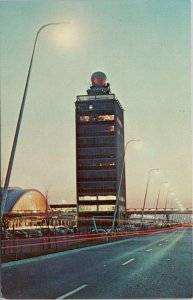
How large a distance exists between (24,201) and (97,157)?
3771cm

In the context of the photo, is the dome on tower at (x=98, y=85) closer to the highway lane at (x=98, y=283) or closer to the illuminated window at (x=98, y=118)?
the illuminated window at (x=98, y=118)

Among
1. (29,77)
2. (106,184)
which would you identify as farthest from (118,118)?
(29,77)

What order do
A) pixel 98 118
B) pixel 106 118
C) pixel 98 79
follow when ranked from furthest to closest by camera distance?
pixel 98 79 → pixel 106 118 → pixel 98 118

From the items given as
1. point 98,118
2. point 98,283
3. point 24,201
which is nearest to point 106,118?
point 98,118

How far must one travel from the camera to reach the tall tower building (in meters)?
156

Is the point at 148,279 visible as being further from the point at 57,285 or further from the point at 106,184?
the point at 106,184

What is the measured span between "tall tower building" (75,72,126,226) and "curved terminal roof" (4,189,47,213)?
2052 centimetres

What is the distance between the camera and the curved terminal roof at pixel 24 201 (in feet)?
412

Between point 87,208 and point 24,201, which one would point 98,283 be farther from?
point 87,208

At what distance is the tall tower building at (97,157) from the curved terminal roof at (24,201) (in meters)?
20.5

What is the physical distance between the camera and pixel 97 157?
159250 millimetres

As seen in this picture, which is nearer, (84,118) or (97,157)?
(97,157)

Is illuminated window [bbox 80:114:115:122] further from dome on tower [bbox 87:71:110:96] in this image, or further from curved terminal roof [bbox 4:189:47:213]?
curved terminal roof [bbox 4:189:47:213]

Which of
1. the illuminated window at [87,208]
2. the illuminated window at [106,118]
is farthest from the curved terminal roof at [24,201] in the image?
the illuminated window at [106,118]
